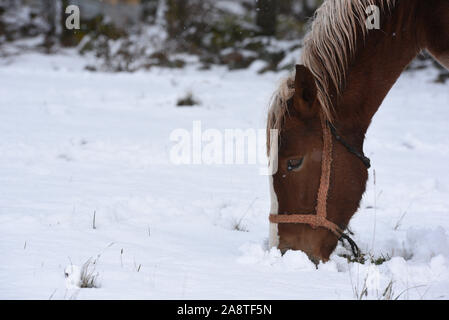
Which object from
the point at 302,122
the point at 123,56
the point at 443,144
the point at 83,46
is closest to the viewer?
the point at 302,122

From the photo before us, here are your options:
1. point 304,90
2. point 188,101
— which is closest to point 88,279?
point 304,90

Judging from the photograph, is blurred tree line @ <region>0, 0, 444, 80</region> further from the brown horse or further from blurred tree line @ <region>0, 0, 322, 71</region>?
the brown horse

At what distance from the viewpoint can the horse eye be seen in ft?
8.48

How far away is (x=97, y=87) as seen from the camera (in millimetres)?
8641

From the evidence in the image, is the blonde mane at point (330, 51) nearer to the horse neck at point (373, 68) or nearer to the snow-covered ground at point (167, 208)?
the horse neck at point (373, 68)

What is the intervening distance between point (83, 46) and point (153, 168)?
9.56 m

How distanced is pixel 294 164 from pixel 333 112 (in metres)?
0.33

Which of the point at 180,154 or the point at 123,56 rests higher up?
the point at 180,154

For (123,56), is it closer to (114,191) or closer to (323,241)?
(114,191)

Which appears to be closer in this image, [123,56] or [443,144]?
[443,144]

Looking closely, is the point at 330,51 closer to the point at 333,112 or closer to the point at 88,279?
the point at 333,112

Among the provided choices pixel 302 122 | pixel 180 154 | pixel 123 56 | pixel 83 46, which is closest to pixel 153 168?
pixel 180 154

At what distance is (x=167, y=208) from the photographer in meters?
3.58

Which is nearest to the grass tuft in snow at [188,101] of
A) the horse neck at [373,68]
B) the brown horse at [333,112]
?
the brown horse at [333,112]
